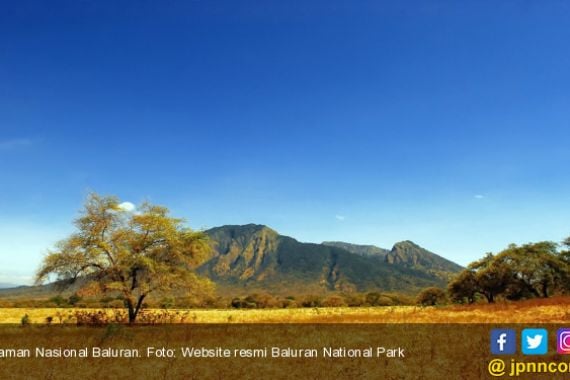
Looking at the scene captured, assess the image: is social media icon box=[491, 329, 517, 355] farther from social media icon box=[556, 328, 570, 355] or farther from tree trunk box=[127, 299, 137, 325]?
tree trunk box=[127, 299, 137, 325]

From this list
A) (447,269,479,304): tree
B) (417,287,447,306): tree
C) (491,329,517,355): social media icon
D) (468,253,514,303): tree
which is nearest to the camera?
(491,329,517,355): social media icon

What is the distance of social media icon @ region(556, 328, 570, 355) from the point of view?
13.8 m

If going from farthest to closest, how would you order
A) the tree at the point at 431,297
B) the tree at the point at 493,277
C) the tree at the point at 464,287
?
the tree at the point at 431,297 → the tree at the point at 464,287 → the tree at the point at 493,277

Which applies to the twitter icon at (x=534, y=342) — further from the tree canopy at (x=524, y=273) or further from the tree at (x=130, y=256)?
the tree canopy at (x=524, y=273)

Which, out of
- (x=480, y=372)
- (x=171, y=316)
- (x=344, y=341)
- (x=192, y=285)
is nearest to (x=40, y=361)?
(x=344, y=341)

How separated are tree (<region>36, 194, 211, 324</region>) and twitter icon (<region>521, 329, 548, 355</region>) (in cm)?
2171

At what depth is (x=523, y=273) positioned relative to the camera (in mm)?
65375

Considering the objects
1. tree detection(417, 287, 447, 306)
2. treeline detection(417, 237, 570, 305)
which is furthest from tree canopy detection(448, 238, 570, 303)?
tree detection(417, 287, 447, 306)

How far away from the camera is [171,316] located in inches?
1273

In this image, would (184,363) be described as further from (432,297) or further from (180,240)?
(432,297)

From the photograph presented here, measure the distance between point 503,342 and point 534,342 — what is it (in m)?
0.98

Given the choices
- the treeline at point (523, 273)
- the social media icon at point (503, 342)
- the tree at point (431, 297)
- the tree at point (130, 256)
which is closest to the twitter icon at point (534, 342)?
the social media icon at point (503, 342)

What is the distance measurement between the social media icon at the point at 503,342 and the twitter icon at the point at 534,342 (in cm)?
33

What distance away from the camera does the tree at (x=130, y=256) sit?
2955cm
